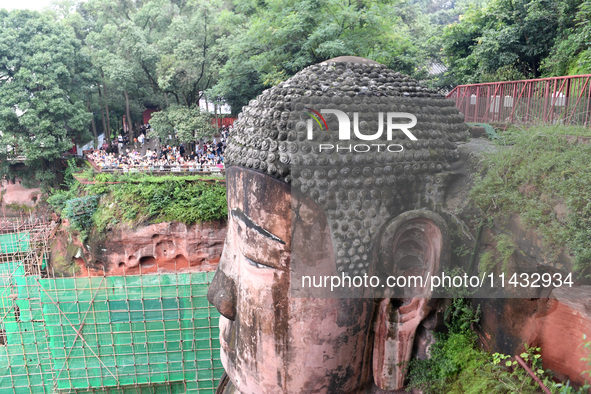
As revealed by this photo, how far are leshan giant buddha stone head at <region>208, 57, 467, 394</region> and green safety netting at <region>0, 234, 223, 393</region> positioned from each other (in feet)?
19.1

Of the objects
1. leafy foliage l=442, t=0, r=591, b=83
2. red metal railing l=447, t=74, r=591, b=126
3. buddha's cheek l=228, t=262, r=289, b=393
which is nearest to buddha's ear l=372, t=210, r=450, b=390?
buddha's cheek l=228, t=262, r=289, b=393

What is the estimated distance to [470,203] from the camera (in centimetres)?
398

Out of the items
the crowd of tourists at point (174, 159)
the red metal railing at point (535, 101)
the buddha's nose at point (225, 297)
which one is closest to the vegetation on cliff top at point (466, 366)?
the buddha's nose at point (225, 297)

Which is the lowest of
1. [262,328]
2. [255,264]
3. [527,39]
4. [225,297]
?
[262,328]

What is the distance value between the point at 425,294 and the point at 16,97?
66.4 ft

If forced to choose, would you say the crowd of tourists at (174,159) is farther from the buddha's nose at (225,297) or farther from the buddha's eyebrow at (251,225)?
the buddha's eyebrow at (251,225)

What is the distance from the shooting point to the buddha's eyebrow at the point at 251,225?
13.4 feet

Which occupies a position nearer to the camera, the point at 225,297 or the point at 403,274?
the point at 403,274

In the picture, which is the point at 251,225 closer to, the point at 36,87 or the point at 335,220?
the point at 335,220

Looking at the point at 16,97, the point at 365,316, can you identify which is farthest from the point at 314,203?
the point at 16,97

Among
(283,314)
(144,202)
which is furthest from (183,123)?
(283,314)

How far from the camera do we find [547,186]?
3422mm

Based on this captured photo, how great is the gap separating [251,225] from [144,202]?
1222 centimetres

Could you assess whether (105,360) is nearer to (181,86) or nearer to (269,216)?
(269,216)
